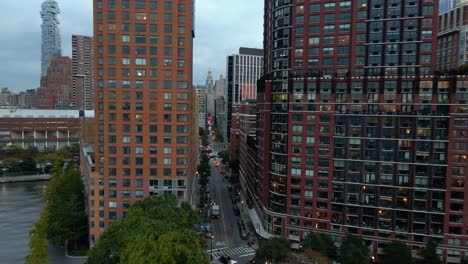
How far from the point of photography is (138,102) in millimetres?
74375

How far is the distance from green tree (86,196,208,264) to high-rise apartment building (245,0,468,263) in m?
30.4

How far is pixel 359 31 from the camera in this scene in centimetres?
7888

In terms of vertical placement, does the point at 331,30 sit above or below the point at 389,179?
above

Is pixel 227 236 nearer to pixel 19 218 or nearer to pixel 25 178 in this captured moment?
pixel 19 218

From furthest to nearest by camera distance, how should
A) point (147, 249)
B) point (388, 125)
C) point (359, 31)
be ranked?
point (359, 31)
point (388, 125)
point (147, 249)

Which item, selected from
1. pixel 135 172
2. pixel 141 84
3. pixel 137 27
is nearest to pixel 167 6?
pixel 137 27

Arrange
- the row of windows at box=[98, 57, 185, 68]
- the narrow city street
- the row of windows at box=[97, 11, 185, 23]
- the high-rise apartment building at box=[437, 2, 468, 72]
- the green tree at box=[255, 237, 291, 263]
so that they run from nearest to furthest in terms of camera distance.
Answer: the green tree at box=[255, 237, 291, 263] < the row of windows at box=[97, 11, 185, 23] < the row of windows at box=[98, 57, 185, 68] < the narrow city street < the high-rise apartment building at box=[437, 2, 468, 72]

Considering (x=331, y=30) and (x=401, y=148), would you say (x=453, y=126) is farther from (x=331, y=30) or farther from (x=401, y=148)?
(x=331, y=30)

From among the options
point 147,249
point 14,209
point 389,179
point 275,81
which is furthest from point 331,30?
point 14,209

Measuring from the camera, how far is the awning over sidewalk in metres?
85.8

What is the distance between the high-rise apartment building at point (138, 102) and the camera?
239ft

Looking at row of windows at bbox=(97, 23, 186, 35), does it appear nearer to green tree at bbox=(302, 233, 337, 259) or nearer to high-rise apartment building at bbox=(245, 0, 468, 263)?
high-rise apartment building at bbox=(245, 0, 468, 263)

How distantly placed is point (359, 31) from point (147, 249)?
66376 mm

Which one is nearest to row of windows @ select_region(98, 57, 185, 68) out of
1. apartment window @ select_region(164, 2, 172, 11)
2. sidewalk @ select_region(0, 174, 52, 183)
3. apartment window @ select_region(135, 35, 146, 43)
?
apartment window @ select_region(135, 35, 146, 43)
